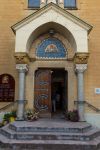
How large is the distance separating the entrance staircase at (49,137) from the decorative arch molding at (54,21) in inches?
164

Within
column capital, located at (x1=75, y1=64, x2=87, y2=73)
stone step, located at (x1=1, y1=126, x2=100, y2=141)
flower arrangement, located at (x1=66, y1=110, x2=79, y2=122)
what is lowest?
stone step, located at (x1=1, y1=126, x2=100, y2=141)

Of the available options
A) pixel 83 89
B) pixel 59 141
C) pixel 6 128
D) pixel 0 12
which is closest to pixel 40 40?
pixel 0 12

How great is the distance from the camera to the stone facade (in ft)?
40.5

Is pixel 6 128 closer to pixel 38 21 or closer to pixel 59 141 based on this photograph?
pixel 59 141

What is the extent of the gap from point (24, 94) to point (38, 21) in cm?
370

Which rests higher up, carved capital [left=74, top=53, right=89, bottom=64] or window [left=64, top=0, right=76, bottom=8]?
window [left=64, top=0, right=76, bottom=8]

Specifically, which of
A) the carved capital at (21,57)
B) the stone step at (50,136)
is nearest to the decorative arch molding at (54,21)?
the carved capital at (21,57)

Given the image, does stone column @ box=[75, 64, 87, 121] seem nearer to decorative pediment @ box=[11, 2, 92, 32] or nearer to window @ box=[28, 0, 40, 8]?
decorative pediment @ box=[11, 2, 92, 32]

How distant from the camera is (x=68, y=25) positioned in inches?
492

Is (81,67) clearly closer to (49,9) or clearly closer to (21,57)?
(21,57)

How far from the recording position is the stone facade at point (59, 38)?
12344 mm

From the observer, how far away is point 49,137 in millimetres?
9180

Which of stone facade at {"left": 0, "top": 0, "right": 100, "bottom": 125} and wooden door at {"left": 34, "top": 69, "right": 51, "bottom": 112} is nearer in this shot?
stone facade at {"left": 0, "top": 0, "right": 100, "bottom": 125}

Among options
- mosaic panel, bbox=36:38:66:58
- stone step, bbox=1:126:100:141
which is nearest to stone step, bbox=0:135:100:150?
stone step, bbox=1:126:100:141
